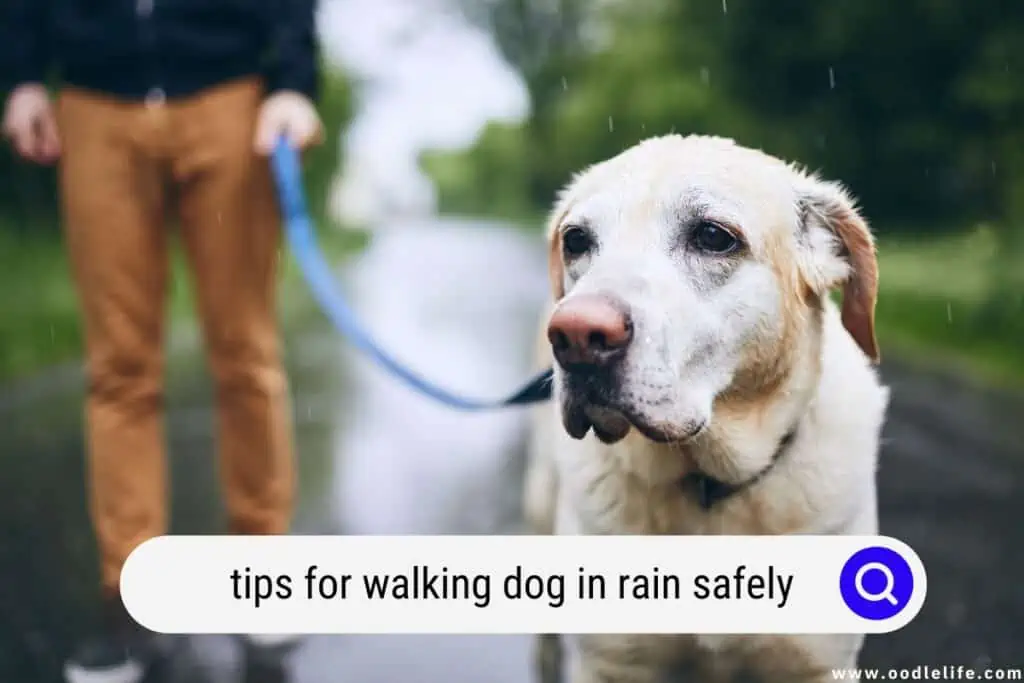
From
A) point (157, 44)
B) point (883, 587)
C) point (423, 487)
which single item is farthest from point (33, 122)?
point (883, 587)

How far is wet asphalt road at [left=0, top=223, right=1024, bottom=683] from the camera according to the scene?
173 centimetres

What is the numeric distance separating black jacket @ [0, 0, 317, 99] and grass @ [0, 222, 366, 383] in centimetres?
34

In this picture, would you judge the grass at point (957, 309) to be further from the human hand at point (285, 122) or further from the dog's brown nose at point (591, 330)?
the human hand at point (285, 122)

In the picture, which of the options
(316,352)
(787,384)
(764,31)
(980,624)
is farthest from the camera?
(316,352)

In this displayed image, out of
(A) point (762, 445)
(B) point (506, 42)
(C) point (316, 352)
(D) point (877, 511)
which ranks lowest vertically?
(C) point (316, 352)

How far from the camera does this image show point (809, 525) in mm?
1491

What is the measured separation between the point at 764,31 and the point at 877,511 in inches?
57.5

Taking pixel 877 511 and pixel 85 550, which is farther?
pixel 85 550

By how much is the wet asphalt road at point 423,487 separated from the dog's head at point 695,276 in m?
0.37

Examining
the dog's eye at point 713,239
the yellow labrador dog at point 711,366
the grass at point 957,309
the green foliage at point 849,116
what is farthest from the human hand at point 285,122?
the grass at point 957,309

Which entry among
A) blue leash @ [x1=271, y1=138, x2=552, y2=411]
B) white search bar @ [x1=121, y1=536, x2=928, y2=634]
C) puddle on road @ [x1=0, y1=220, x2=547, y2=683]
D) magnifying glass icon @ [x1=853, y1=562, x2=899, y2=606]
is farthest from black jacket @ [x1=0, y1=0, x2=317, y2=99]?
magnifying glass icon @ [x1=853, y1=562, x2=899, y2=606]

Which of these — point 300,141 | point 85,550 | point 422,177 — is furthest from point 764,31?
point 85,550

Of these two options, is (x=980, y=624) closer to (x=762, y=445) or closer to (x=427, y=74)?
(x=762, y=445)

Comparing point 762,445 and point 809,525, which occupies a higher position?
point 762,445
